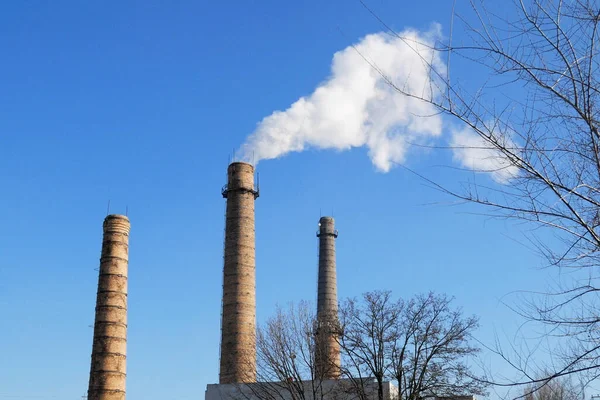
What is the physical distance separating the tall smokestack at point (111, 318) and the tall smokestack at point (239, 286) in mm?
5132

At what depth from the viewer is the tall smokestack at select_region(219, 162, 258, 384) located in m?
34.2

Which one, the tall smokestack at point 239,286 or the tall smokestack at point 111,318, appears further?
the tall smokestack at point 239,286

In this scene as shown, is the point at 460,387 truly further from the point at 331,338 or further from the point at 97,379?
the point at 97,379

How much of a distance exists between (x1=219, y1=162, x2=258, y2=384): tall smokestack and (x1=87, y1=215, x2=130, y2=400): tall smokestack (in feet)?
16.8

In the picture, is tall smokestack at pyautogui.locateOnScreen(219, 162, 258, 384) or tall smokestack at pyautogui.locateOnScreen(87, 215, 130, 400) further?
tall smokestack at pyautogui.locateOnScreen(219, 162, 258, 384)

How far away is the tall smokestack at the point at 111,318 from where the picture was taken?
31.1 meters

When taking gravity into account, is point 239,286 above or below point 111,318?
above

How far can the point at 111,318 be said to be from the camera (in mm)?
31906

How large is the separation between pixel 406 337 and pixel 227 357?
483 inches

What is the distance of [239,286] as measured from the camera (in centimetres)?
3538

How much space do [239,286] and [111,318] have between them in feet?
21.5

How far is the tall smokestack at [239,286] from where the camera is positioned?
112 feet

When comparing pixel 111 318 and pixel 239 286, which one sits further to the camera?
pixel 239 286

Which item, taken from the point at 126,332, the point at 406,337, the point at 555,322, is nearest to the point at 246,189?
the point at 126,332
